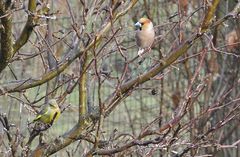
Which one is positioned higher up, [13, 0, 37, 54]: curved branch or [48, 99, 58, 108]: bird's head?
[13, 0, 37, 54]: curved branch

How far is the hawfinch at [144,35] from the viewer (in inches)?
137

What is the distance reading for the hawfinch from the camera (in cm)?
348

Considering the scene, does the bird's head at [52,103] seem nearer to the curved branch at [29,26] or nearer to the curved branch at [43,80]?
the curved branch at [43,80]

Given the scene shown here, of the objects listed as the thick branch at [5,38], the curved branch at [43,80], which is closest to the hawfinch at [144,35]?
the curved branch at [43,80]

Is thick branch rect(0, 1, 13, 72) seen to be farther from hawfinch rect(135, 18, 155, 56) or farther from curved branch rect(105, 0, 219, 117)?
hawfinch rect(135, 18, 155, 56)

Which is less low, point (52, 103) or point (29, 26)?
point (29, 26)

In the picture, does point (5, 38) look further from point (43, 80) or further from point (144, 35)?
point (144, 35)

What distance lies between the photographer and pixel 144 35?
3.48 metres

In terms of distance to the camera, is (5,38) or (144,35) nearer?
(5,38)

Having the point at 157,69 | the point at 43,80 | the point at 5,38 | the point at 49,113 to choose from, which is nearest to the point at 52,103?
the point at 49,113

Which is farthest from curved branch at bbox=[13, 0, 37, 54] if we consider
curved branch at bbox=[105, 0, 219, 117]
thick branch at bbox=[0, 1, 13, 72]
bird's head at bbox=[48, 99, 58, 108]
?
curved branch at bbox=[105, 0, 219, 117]

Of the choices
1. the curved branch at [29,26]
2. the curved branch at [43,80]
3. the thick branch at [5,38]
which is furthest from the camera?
the curved branch at [43,80]

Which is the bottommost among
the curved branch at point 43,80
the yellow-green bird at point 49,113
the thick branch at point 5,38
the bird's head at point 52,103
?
the yellow-green bird at point 49,113

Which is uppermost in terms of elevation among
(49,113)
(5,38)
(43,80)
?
(5,38)
